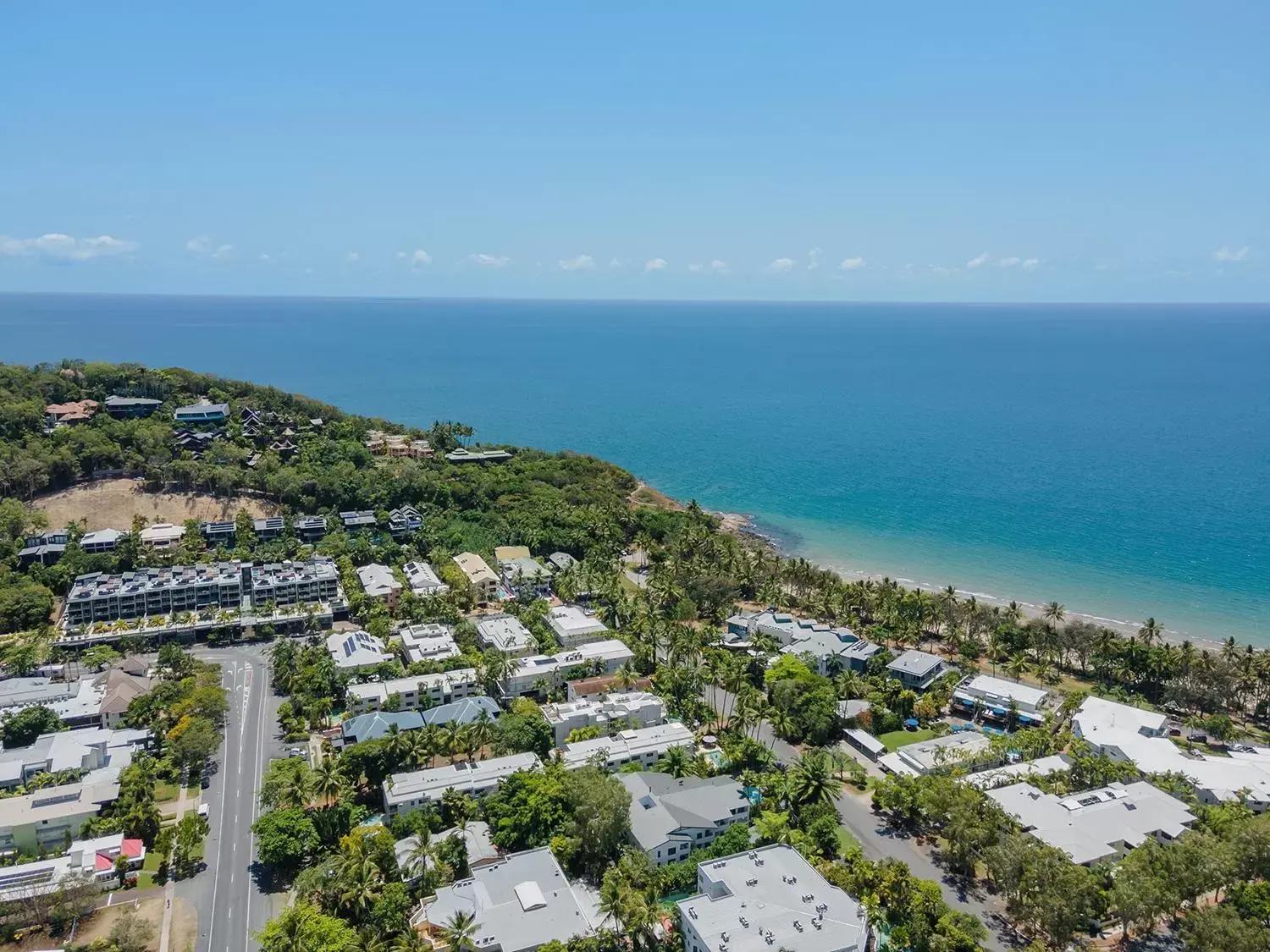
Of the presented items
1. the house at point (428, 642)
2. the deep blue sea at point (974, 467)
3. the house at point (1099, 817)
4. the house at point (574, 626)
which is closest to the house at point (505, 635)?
the house at point (428, 642)

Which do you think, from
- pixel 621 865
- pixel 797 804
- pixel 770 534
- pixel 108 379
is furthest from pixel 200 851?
pixel 108 379

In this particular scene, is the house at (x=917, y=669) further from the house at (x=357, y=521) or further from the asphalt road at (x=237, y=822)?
the house at (x=357, y=521)

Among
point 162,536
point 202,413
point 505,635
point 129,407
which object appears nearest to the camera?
point 505,635

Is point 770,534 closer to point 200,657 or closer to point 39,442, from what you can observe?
point 200,657

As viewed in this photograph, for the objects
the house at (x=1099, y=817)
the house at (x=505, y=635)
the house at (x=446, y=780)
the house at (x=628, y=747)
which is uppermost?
the house at (x=505, y=635)

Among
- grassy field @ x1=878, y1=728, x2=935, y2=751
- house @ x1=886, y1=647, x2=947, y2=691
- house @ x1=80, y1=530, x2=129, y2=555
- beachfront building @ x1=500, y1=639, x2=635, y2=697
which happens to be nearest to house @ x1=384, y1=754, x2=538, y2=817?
beachfront building @ x1=500, y1=639, x2=635, y2=697

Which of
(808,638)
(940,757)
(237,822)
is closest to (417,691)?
(237,822)

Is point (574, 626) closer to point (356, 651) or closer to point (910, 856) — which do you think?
point (356, 651)
